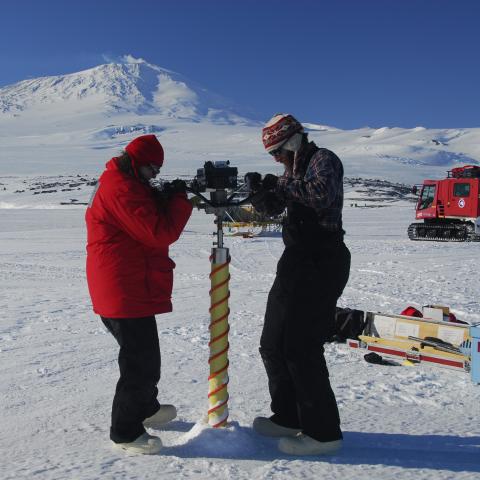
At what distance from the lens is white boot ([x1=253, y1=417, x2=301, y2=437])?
333 cm

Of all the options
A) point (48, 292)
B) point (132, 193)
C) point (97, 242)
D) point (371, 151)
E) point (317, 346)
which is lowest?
point (48, 292)

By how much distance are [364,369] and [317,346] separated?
5.67 feet

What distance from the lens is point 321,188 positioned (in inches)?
116

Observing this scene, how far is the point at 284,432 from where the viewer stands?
131 inches

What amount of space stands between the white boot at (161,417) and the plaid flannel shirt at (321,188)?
140cm

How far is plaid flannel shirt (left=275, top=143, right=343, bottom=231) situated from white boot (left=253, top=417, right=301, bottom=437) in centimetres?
113

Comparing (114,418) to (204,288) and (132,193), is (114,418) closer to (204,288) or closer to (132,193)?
(132,193)

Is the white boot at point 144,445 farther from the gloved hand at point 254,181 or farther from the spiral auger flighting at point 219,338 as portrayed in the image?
the gloved hand at point 254,181

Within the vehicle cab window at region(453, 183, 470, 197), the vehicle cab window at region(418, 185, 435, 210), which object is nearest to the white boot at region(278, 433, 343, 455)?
the vehicle cab window at region(453, 183, 470, 197)

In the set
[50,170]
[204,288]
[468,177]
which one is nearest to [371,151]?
[50,170]

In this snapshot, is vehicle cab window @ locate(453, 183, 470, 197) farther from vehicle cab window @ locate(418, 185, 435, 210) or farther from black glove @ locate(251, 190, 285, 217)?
black glove @ locate(251, 190, 285, 217)

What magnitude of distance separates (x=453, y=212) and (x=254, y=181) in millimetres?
16531

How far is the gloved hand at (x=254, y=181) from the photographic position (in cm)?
314

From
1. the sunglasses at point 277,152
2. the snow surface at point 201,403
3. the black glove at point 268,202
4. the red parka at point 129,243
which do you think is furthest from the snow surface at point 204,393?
the sunglasses at point 277,152
